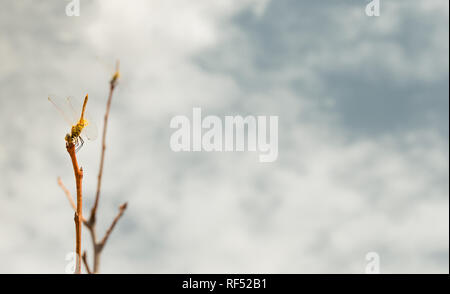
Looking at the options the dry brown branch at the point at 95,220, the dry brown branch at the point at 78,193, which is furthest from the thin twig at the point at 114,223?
the dry brown branch at the point at 78,193

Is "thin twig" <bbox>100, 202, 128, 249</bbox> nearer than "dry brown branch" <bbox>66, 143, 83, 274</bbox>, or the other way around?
"dry brown branch" <bbox>66, 143, 83, 274</bbox>

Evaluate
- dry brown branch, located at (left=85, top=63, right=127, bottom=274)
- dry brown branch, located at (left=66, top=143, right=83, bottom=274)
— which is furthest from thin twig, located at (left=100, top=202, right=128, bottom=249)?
dry brown branch, located at (left=66, top=143, right=83, bottom=274)

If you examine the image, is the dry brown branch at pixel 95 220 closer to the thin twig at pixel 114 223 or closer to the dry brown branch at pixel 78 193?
the thin twig at pixel 114 223

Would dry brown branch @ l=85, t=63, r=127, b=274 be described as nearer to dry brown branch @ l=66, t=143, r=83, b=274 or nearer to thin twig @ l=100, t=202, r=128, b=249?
thin twig @ l=100, t=202, r=128, b=249

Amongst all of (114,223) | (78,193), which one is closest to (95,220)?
(114,223)

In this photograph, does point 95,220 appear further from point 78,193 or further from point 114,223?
point 78,193

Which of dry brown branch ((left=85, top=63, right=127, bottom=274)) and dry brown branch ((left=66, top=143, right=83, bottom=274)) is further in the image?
dry brown branch ((left=85, top=63, right=127, bottom=274))

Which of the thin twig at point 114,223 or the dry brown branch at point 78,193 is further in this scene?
the thin twig at point 114,223
